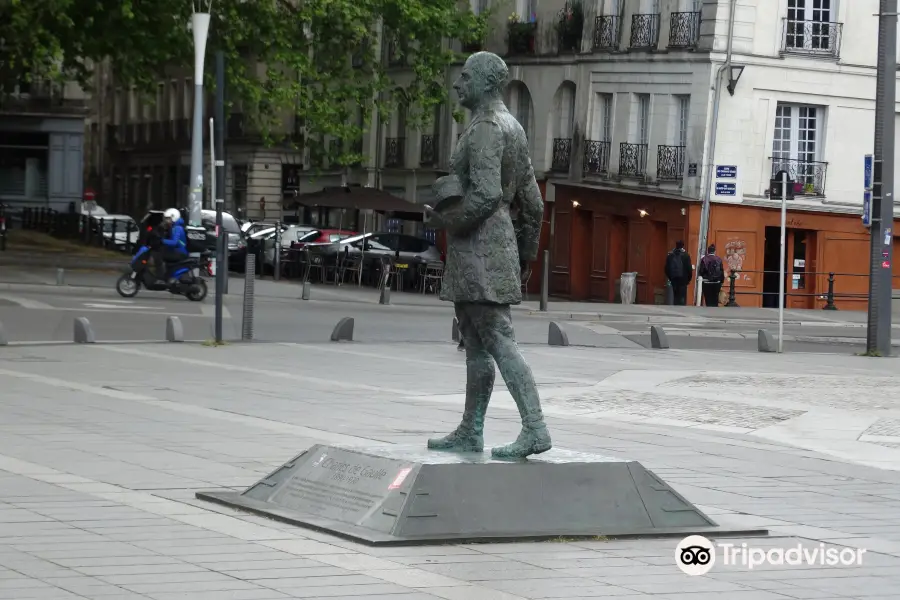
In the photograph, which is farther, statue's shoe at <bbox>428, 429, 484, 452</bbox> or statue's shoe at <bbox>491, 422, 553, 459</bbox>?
statue's shoe at <bbox>428, 429, 484, 452</bbox>

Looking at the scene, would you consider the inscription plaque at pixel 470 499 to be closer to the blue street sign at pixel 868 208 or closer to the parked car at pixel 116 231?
the blue street sign at pixel 868 208

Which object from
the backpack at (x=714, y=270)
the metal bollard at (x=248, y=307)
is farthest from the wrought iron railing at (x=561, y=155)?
the metal bollard at (x=248, y=307)

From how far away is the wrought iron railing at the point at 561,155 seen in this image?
49031mm

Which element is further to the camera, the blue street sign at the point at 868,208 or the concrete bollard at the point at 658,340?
the blue street sign at the point at 868,208

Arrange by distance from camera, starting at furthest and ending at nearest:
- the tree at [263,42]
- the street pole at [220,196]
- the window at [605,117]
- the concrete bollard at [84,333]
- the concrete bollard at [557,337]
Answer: the window at [605,117], the tree at [263,42], the concrete bollard at [557,337], the concrete bollard at [84,333], the street pole at [220,196]

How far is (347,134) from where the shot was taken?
4088cm

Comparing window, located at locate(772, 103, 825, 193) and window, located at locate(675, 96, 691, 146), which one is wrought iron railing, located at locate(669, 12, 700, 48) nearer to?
window, located at locate(675, 96, 691, 146)

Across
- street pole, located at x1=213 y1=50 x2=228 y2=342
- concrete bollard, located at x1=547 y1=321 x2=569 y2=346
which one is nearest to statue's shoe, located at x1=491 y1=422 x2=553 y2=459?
street pole, located at x1=213 y1=50 x2=228 y2=342

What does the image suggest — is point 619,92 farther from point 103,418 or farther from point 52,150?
point 103,418

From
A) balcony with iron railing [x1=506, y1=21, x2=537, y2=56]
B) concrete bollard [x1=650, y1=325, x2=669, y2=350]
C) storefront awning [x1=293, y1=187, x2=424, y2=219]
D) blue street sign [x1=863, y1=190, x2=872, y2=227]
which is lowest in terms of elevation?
concrete bollard [x1=650, y1=325, x2=669, y2=350]

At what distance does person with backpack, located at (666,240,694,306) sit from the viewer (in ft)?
134

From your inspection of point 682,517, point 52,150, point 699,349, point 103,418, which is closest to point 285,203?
point 52,150

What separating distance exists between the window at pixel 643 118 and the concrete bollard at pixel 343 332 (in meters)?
22.5

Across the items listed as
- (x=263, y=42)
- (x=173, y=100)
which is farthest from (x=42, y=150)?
(x=263, y=42)
